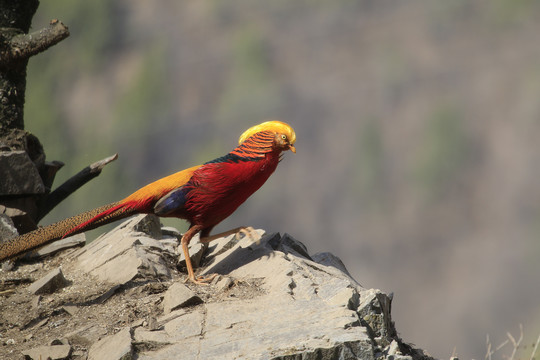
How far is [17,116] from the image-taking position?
592cm

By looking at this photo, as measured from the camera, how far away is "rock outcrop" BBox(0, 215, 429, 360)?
3.29 meters

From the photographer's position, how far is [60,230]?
4434 millimetres

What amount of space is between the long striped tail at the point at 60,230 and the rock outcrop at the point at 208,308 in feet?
1.28

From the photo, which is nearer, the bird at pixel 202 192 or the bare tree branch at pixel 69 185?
the bird at pixel 202 192

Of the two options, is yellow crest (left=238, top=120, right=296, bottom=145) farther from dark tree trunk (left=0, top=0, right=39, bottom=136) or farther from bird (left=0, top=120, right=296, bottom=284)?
dark tree trunk (left=0, top=0, right=39, bottom=136)

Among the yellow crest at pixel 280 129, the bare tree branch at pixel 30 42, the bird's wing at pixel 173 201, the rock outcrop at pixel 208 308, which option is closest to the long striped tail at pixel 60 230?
the bird's wing at pixel 173 201

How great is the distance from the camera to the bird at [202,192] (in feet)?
14.5

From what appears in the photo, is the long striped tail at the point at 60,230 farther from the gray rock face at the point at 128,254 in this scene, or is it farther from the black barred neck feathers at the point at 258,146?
the black barred neck feathers at the point at 258,146

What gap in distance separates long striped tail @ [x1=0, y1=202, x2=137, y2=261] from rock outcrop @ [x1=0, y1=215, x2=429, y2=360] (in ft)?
1.28

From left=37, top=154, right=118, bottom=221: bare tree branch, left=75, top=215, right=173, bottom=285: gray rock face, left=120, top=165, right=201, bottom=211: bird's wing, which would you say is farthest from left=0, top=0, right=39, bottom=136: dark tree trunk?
left=120, top=165, right=201, bottom=211: bird's wing

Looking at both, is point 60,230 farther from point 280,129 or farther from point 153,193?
point 280,129

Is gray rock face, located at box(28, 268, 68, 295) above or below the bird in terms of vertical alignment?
below

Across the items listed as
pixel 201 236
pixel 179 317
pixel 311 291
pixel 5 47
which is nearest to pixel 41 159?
pixel 5 47

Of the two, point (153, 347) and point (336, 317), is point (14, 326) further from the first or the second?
point (336, 317)
